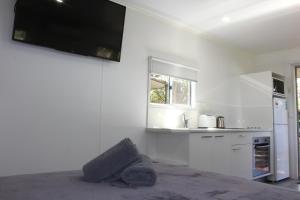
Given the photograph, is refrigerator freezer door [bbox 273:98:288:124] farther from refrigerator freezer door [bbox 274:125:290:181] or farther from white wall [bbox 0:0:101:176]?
white wall [bbox 0:0:101:176]

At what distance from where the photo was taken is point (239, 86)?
5176mm

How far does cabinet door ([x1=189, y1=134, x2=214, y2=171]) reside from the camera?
311 centimetres

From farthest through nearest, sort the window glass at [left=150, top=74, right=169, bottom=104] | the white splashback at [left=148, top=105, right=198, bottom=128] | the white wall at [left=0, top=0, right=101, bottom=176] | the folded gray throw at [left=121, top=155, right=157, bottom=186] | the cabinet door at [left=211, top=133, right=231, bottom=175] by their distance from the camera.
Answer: the window glass at [left=150, top=74, right=169, bottom=104], the white splashback at [left=148, top=105, right=198, bottom=128], the cabinet door at [left=211, top=133, right=231, bottom=175], the white wall at [left=0, top=0, right=101, bottom=176], the folded gray throw at [left=121, top=155, right=157, bottom=186]

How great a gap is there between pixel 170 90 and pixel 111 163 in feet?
8.31

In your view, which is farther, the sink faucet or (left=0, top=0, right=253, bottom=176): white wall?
the sink faucet

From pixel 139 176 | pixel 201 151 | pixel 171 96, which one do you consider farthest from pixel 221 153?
pixel 139 176

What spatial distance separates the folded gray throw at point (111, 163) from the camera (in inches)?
57.5

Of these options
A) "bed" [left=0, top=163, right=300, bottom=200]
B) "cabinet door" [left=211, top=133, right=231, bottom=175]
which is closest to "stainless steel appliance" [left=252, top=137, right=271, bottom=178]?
"cabinet door" [left=211, top=133, right=231, bottom=175]

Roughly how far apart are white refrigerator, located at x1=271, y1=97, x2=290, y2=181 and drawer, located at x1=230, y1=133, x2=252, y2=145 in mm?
870

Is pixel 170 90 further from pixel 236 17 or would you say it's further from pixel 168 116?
pixel 236 17

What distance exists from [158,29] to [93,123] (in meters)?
1.74

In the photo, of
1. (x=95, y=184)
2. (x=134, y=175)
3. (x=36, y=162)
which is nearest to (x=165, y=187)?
(x=134, y=175)

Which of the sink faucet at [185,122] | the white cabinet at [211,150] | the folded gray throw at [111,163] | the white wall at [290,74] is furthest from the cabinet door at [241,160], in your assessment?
the folded gray throw at [111,163]

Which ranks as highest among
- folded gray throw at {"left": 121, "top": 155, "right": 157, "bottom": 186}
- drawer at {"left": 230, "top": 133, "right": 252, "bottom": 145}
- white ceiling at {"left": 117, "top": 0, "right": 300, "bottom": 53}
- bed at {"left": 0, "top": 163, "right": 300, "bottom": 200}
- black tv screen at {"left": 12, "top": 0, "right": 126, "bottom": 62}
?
white ceiling at {"left": 117, "top": 0, "right": 300, "bottom": 53}
